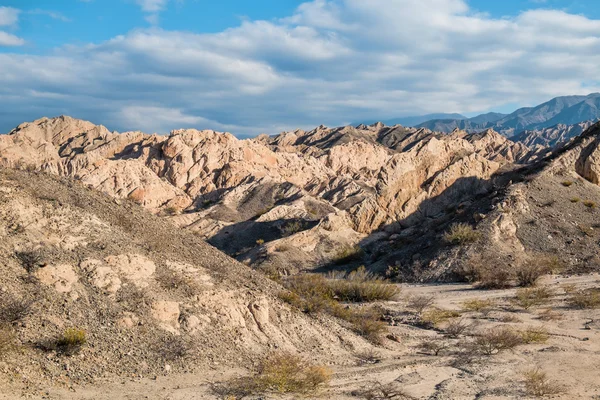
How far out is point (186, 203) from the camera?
170 feet

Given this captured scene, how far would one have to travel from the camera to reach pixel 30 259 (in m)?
10.1

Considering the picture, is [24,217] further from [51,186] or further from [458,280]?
[458,280]

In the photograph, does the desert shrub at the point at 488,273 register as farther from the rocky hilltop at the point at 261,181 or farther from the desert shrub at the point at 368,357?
the desert shrub at the point at 368,357

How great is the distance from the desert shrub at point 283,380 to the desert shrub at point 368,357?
62.2 inches

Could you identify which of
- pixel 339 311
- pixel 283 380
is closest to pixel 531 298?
pixel 339 311

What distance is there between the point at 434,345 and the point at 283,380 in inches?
189

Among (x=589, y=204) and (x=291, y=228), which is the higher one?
(x=589, y=204)

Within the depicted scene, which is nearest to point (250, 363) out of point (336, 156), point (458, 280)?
point (458, 280)

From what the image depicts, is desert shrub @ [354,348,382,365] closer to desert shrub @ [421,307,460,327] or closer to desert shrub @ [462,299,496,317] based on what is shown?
desert shrub @ [421,307,460,327]

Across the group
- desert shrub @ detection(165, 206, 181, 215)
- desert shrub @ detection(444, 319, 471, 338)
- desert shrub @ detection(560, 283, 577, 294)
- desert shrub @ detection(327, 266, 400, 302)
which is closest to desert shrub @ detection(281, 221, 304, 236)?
desert shrub @ detection(165, 206, 181, 215)

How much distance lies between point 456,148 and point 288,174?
2148 cm

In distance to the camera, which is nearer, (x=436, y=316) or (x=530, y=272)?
(x=436, y=316)

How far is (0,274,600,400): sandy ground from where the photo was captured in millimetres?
8711

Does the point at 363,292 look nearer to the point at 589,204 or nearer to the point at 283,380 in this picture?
the point at 283,380
